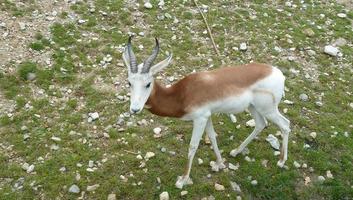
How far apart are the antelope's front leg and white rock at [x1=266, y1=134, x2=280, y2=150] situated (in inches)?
76.9

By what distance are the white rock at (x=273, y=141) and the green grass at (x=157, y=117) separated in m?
0.15

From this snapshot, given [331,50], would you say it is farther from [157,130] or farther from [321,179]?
[157,130]

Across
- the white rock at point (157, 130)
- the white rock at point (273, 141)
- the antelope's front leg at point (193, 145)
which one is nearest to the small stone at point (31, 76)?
the white rock at point (157, 130)

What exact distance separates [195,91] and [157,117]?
8.13 ft

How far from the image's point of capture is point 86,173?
27.8 feet

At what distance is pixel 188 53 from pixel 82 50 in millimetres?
2593

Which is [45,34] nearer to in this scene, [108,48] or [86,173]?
[108,48]

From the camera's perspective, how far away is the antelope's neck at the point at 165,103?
7.53 m

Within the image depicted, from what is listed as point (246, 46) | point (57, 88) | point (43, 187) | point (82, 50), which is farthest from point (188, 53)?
point (43, 187)

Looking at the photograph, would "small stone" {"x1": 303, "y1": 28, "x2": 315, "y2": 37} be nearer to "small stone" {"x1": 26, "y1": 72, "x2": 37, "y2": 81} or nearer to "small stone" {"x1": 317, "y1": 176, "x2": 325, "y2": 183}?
"small stone" {"x1": 317, "y1": 176, "x2": 325, "y2": 183}

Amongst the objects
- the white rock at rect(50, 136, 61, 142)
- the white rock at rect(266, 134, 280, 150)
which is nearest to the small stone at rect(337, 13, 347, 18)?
the white rock at rect(266, 134, 280, 150)

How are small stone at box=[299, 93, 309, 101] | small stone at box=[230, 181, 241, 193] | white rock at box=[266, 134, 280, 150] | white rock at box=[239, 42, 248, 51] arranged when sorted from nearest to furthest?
small stone at box=[230, 181, 241, 193] < white rock at box=[266, 134, 280, 150] < small stone at box=[299, 93, 309, 101] < white rock at box=[239, 42, 248, 51]

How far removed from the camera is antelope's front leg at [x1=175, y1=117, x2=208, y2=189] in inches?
306

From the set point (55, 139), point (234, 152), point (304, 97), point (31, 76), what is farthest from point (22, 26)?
point (304, 97)
